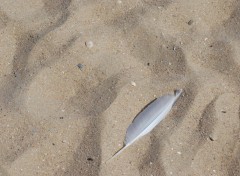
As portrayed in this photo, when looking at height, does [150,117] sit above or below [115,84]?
below

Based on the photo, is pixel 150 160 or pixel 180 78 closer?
pixel 150 160

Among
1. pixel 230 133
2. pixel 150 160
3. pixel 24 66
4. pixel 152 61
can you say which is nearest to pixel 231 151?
pixel 230 133

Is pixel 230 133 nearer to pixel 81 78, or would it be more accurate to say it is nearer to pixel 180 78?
pixel 180 78
